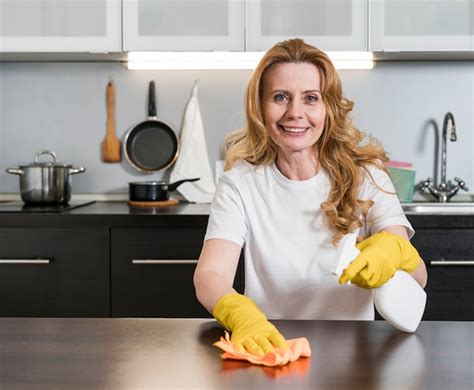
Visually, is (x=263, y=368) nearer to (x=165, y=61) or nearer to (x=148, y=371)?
(x=148, y=371)

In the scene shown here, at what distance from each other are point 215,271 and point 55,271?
1219mm

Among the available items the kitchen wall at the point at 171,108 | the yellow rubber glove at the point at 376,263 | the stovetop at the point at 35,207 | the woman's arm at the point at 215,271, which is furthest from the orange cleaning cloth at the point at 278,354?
the kitchen wall at the point at 171,108

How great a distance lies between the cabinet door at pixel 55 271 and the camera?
2717 millimetres

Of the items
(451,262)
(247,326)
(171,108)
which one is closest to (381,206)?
(247,326)

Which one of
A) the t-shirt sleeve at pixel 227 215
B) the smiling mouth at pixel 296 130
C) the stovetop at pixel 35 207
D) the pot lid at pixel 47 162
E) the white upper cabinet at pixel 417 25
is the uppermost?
the white upper cabinet at pixel 417 25

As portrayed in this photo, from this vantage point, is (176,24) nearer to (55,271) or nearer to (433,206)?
(55,271)

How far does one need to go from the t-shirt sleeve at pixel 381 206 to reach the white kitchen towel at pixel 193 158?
1446 millimetres

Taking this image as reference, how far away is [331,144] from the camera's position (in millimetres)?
1946

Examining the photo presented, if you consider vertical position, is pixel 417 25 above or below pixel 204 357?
above

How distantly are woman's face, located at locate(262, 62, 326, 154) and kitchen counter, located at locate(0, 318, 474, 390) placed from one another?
1.90 feet

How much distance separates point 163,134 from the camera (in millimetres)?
3350

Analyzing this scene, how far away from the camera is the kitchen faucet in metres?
3.24

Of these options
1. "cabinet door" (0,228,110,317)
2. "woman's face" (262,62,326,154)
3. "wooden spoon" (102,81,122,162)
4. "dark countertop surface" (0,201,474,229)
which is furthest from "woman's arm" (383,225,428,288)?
"wooden spoon" (102,81,122,162)

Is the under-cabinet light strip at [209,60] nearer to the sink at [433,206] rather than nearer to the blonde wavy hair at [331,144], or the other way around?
the sink at [433,206]
